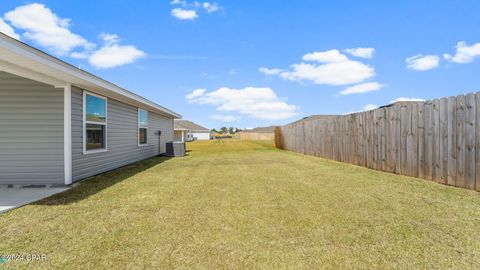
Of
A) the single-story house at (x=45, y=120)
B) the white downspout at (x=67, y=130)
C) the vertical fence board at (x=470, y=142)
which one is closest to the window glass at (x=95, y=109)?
the single-story house at (x=45, y=120)

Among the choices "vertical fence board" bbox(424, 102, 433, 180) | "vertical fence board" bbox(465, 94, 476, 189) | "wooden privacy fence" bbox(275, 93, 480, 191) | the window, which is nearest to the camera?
"vertical fence board" bbox(465, 94, 476, 189)

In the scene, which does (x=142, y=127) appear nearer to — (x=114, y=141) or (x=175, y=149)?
(x=175, y=149)

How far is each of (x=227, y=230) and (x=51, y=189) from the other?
4558 mm

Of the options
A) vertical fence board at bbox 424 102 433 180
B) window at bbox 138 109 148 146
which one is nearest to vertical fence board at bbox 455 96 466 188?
vertical fence board at bbox 424 102 433 180

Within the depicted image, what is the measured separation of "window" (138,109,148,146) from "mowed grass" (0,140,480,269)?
20.6ft

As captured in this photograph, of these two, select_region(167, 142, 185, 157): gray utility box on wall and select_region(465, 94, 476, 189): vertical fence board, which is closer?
select_region(465, 94, 476, 189): vertical fence board

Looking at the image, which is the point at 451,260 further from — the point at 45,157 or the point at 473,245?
the point at 45,157

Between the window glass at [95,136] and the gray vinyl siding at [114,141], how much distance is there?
232 millimetres

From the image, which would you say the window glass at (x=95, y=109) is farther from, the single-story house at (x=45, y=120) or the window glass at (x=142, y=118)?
the window glass at (x=142, y=118)

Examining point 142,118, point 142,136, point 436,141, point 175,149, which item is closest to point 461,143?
point 436,141

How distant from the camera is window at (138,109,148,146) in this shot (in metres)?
11.0

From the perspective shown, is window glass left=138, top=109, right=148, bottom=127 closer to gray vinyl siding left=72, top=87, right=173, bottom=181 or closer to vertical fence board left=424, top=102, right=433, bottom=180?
gray vinyl siding left=72, top=87, right=173, bottom=181

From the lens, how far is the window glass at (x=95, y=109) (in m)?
6.59

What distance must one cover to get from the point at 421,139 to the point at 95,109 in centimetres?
873
